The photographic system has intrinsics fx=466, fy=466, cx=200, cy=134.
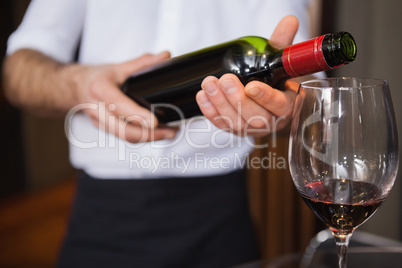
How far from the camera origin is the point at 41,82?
1.11 m

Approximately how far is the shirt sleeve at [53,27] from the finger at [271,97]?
68 centimetres

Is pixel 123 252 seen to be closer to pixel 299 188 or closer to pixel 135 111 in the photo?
pixel 135 111

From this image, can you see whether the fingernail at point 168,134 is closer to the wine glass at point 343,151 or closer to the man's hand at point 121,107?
the man's hand at point 121,107

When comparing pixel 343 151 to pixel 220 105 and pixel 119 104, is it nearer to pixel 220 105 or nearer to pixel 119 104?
pixel 220 105

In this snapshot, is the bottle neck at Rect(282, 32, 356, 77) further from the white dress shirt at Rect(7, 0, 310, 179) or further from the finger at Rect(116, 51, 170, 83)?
the white dress shirt at Rect(7, 0, 310, 179)

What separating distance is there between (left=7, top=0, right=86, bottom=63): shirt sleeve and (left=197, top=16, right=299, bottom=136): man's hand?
607mm

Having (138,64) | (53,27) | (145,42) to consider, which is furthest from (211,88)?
(53,27)

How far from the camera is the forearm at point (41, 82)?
1053mm

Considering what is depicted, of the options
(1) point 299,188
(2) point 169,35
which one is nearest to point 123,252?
(2) point 169,35

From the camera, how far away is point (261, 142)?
6.07 feet

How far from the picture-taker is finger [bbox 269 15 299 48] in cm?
76

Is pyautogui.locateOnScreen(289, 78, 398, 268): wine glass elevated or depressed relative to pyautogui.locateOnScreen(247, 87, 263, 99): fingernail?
depressed

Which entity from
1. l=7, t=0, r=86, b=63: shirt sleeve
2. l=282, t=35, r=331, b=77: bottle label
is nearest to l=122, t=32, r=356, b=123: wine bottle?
l=282, t=35, r=331, b=77: bottle label

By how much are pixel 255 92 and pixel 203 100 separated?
9cm
